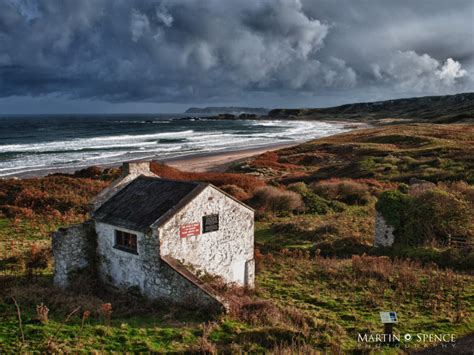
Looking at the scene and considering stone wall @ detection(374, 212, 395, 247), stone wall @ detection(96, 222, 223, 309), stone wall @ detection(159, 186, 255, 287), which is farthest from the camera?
stone wall @ detection(374, 212, 395, 247)

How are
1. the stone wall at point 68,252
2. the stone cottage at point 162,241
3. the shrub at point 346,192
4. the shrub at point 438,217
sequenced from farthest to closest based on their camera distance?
the shrub at point 346,192 < the shrub at point 438,217 < the stone wall at point 68,252 < the stone cottage at point 162,241

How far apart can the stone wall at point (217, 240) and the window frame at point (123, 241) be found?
4.26 ft

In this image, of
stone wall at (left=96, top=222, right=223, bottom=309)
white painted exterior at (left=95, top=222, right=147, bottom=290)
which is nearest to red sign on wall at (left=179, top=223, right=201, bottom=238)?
stone wall at (left=96, top=222, right=223, bottom=309)

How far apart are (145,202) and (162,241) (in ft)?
6.06

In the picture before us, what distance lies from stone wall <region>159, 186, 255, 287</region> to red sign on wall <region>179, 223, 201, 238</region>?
3.5 inches

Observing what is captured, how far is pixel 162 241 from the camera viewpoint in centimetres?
1174

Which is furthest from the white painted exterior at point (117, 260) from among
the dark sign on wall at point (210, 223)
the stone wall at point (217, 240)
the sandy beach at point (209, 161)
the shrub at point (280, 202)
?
the sandy beach at point (209, 161)

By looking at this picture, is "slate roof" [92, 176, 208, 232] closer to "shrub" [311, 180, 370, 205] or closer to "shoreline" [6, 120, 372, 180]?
"shrub" [311, 180, 370, 205]

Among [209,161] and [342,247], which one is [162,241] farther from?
[209,161]

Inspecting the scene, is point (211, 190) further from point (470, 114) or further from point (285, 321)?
point (470, 114)

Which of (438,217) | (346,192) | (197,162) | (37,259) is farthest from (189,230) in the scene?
(197,162)

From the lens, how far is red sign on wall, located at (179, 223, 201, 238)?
12.3 metres

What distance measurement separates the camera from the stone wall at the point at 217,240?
39.8ft

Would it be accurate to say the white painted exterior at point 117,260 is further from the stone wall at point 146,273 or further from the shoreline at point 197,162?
the shoreline at point 197,162
